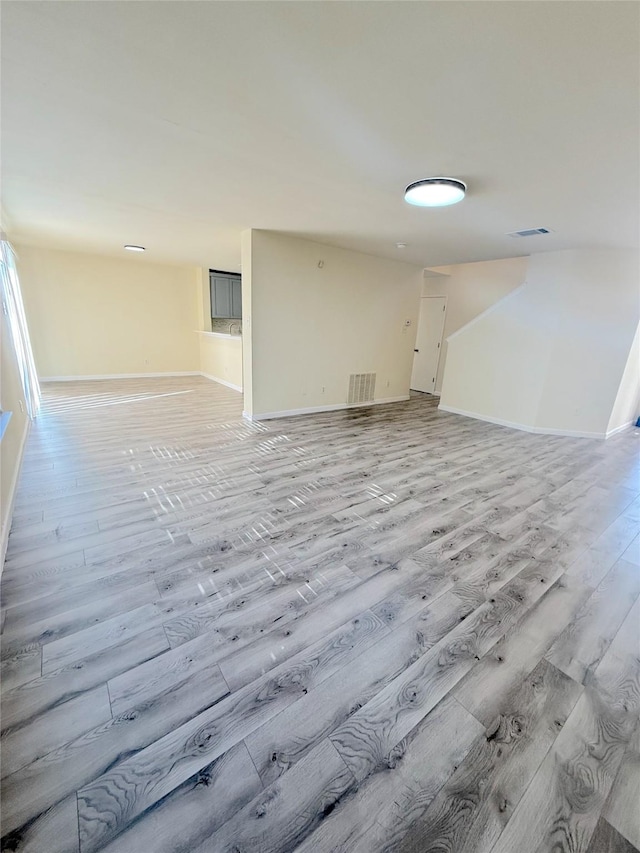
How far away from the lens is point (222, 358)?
291 inches

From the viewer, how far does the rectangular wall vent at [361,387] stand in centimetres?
605

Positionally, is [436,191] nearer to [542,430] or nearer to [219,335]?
[542,430]

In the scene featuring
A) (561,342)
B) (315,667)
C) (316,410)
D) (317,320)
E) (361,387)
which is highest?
(317,320)

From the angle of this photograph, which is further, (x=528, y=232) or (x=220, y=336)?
(x=220, y=336)

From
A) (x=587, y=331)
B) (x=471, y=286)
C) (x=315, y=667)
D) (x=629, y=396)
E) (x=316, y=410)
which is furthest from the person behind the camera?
(x=471, y=286)

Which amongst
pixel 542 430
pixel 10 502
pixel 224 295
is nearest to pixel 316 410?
pixel 542 430

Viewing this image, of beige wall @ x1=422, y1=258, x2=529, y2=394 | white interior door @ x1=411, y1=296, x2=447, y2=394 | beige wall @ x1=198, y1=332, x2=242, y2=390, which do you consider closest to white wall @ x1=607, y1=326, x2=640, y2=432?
beige wall @ x1=422, y1=258, x2=529, y2=394

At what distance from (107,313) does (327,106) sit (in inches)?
277

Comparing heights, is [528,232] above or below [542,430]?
above

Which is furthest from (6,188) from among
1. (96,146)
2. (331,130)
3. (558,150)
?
(558,150)

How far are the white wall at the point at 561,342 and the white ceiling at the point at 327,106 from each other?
57.0 inches

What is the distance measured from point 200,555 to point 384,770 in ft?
4.75

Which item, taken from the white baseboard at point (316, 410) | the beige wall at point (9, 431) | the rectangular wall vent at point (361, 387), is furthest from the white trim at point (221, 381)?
the beige wall at point (9, 431)

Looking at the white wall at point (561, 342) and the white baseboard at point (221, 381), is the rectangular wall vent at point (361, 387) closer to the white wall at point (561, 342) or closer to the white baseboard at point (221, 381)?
the white wall at point (561, 342)
